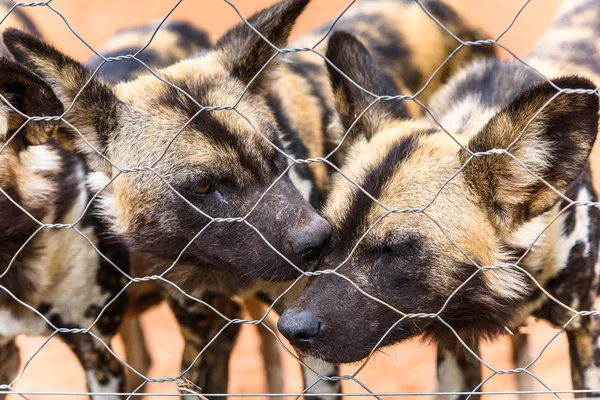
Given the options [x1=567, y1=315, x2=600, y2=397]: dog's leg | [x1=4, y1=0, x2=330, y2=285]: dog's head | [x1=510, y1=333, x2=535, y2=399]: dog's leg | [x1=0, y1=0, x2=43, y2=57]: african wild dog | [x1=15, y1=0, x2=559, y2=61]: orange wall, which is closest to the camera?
[x1=4, y1=0, x2=330, y2=285]: dog's head

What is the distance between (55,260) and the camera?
265cm

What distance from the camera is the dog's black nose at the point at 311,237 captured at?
2.20 m

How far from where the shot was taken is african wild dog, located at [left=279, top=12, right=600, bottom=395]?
203cm

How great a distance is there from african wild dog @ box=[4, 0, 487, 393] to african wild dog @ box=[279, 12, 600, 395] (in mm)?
177

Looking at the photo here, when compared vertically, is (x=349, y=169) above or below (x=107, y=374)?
above

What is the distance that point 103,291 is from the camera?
107 inches

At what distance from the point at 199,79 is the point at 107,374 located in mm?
1028

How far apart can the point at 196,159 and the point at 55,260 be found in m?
0.64

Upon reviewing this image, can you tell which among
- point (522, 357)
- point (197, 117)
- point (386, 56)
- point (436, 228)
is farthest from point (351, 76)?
point (522, 357)

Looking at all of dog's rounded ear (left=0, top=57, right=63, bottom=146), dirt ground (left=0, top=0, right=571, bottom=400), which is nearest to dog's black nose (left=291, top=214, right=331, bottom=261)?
dirt ground (left=0, top=0, right=571, bottom=400)

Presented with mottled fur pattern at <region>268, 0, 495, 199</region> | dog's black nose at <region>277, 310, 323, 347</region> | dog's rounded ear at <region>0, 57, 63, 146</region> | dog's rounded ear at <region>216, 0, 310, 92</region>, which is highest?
mottled fur pattern at <region>268, 0, 495, 199</region>

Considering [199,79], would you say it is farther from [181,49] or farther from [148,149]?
[181,49]

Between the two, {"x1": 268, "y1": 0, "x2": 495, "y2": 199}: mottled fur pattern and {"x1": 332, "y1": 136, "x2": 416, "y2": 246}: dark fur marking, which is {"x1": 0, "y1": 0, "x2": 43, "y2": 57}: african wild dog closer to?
{"x1": 268, "y1": 0, "x2": 495, "y2": 199}: mottled fur pattern

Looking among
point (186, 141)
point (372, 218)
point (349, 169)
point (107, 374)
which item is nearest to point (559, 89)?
point (372, 218)
